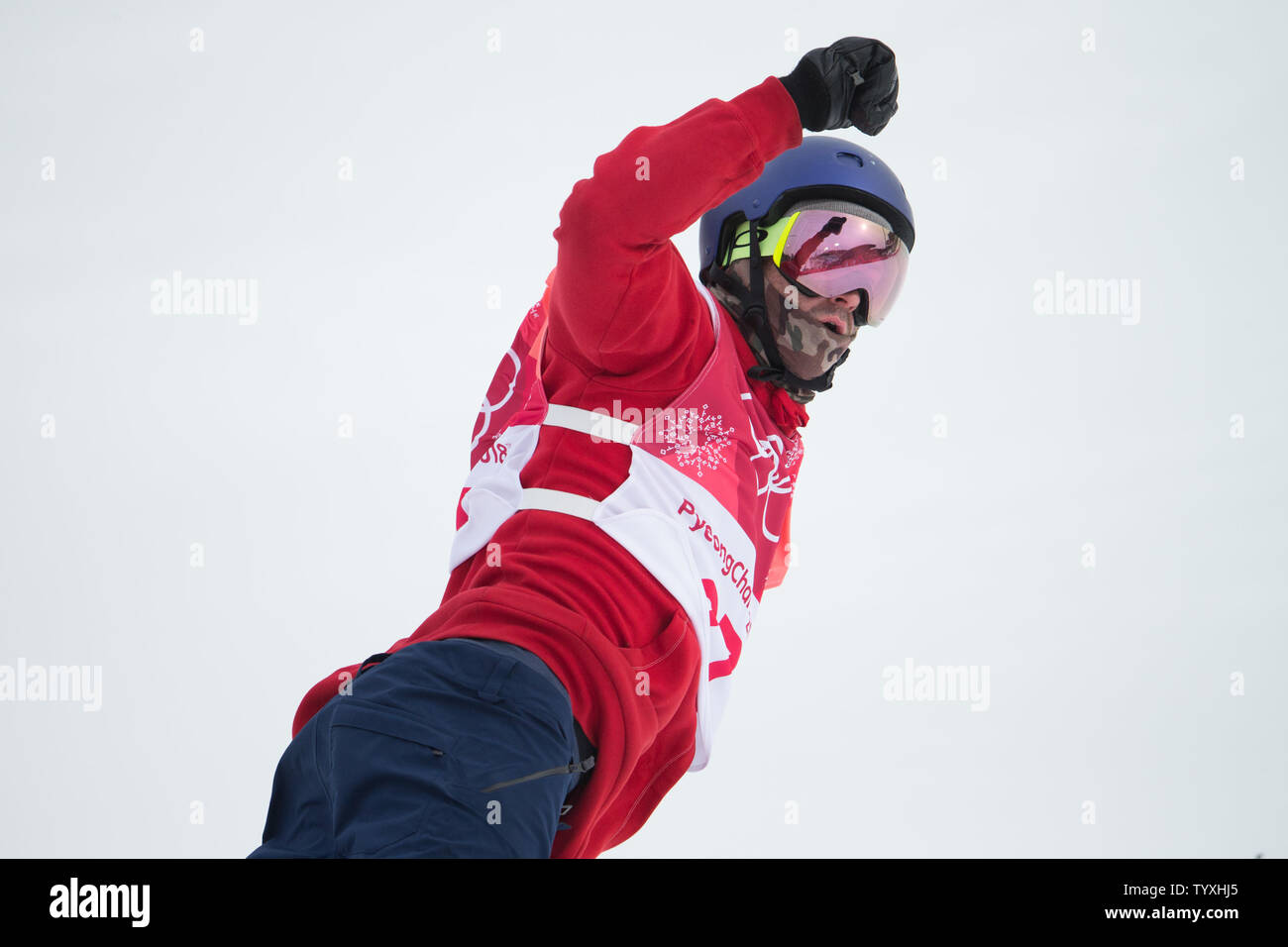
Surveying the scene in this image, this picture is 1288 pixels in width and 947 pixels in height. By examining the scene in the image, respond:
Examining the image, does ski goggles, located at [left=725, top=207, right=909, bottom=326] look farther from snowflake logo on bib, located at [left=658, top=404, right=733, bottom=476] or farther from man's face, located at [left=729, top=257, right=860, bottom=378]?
snowflake logo on bib, located at [left=658, top=404, right=733, bottom=476]

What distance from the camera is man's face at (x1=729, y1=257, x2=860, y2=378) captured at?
10.3 ft

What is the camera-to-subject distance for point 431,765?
7.06 feet

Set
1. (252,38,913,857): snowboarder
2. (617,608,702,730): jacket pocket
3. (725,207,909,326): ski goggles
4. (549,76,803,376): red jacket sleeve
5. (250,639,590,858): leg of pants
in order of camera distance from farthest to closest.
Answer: (725,207,909,326): ski goggles → (617,608,702,730): jacket pocket → (549,76,803,376): red jacket sleeve → (252,38,913,857): snowboarder → (250,639,590,858): leg of pants

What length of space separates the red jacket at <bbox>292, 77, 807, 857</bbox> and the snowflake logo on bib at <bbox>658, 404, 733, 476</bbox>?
71 millimetres

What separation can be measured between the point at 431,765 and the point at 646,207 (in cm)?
117

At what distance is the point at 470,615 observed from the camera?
2.50 m

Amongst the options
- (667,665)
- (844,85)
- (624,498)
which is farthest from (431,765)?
(844,85)

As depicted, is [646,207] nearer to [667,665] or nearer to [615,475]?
[615,475]

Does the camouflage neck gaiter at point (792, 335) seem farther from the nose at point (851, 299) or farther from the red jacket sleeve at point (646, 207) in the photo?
the red jacket sleeve at point (646, 207)

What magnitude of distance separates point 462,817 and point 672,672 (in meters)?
0.70

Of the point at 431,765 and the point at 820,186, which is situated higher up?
the point at 820,186

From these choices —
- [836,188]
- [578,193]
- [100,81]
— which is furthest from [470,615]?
[100,81]

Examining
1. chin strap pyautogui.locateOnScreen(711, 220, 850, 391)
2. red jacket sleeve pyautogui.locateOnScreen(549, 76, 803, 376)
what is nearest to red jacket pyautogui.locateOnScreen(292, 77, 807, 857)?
red jacket sleeve pyautogui.locateOnScreen(549, 76, 803, 376)

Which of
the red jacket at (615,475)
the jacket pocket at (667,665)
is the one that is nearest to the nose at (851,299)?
the red jacket at (615,475)
